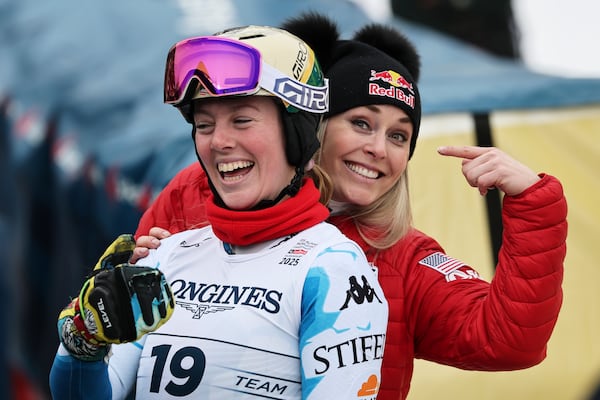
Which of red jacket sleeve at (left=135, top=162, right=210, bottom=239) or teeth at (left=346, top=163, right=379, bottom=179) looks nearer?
teeth at (left=346, top=163, right=379, bottom=179)

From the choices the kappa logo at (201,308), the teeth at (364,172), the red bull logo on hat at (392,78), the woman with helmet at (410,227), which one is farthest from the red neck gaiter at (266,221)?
the red bull logo on hat at (392,78)

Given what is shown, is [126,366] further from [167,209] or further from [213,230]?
[167,209]

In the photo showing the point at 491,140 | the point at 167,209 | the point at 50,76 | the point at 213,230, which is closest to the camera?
the point at 213,230

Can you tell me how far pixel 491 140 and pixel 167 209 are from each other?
1.69 metres

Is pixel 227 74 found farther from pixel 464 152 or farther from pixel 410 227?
pixel 410 227

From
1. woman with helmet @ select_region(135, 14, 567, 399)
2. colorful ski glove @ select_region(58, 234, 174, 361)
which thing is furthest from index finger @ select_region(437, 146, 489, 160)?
colorful ski glove @ select_region(58, 234, 174, 361)

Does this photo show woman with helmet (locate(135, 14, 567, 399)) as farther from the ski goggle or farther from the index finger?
the ski goggle

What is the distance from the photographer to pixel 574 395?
395 centimetres

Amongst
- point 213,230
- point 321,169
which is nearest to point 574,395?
point 321,169

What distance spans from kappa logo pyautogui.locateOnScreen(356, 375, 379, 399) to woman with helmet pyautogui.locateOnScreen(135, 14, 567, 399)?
0.40 m

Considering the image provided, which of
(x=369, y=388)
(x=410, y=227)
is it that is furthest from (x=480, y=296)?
(x=369, y=388)

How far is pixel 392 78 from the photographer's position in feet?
8.91

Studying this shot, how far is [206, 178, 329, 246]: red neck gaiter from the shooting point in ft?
7.21

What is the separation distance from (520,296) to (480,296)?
14cm
